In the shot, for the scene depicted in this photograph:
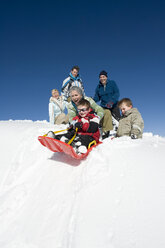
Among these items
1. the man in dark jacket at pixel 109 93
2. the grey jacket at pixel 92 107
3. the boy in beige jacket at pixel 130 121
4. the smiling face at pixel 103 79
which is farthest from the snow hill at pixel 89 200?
the smiling face at pixel 103 79

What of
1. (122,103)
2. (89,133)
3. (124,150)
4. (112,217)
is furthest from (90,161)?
(122,103)

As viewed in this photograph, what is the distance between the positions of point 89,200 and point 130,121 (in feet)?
7.16

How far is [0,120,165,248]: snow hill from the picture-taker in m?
1.48

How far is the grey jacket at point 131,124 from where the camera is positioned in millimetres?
3373

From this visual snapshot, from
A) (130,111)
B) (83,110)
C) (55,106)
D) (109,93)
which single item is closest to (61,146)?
(83,110)

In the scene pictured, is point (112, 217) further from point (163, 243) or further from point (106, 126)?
point (106, 126)

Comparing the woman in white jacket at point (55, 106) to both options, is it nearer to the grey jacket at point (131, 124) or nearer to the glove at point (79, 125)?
the glove at point (79, 125)

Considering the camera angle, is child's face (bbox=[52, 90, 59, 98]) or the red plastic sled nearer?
the red plastic sled

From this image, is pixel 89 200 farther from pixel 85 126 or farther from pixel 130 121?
pixel 130 121

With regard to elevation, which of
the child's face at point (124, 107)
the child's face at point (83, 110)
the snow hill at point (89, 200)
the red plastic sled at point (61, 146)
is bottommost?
the snow hill at point (89, 200)

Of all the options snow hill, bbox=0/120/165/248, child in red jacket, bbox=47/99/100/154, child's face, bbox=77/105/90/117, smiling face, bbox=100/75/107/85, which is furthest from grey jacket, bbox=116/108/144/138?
smiling face, bbox=100/75/107/85

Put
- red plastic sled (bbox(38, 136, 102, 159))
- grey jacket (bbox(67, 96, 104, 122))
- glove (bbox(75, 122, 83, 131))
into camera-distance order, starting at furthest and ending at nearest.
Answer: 1. grey jacket (bbox(67, 96, 104, 122))
2. glove (bbox(75, 122, 83, 131))
3. red plastic sled (bbox(38, 136, 102, 159))

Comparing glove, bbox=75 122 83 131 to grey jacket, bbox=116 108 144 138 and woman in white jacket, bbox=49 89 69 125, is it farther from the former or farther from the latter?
woman in white jacket, bbox=49 89 69 125

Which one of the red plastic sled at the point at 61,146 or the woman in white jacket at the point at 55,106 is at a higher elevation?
the woman in white jacket at the point at 55,106
